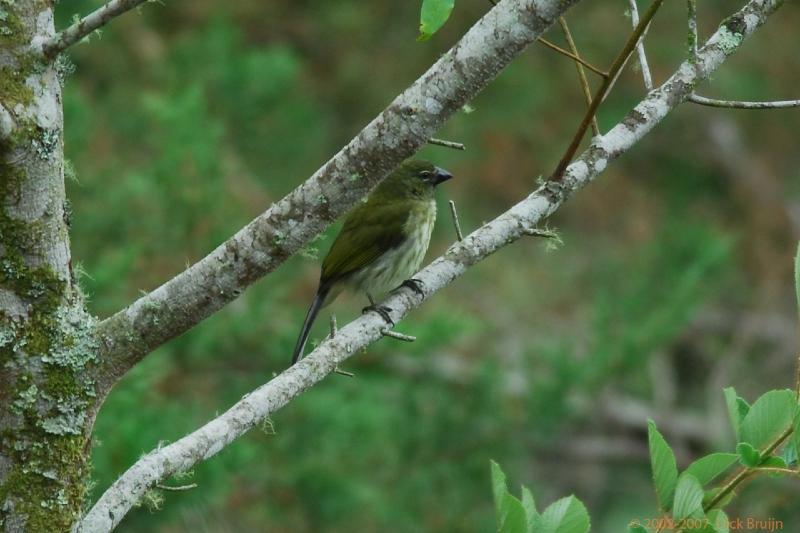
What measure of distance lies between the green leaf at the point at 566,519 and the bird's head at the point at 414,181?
3.19 metres

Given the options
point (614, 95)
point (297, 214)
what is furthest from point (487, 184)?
point (297, 214)

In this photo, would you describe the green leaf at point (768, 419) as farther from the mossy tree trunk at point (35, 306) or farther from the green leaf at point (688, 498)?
the mossy tree trunk at point (35, 306)

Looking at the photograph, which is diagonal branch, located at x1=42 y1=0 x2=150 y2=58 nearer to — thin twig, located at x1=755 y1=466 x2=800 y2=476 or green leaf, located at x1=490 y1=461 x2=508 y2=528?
green leaf, located at x1=490 y1=461 x2=508 y2=528

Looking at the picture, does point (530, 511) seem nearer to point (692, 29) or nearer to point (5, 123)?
point (692, 29)

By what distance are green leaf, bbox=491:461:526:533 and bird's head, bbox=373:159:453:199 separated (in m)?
3.20

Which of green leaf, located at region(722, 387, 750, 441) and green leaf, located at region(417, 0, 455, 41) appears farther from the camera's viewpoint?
green leaf, located at region(722, 387, 750, 441)

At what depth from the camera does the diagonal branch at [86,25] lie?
2.63 meters

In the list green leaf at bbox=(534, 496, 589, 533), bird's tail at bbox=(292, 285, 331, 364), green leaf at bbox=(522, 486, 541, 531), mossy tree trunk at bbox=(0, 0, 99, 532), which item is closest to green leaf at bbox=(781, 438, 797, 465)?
green leaf at bbox=(534, 496, 589, 533)

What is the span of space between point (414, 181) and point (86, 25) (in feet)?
11.1

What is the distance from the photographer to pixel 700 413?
387 inches

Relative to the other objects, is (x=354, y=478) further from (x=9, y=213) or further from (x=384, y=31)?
(x=9, y=213)

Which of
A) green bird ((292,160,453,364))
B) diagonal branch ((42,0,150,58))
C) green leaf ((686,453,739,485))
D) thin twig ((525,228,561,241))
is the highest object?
green bird ((292,160,453,364))

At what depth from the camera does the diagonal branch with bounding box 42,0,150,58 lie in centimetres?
263

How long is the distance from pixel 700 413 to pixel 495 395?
2501 millimetres
